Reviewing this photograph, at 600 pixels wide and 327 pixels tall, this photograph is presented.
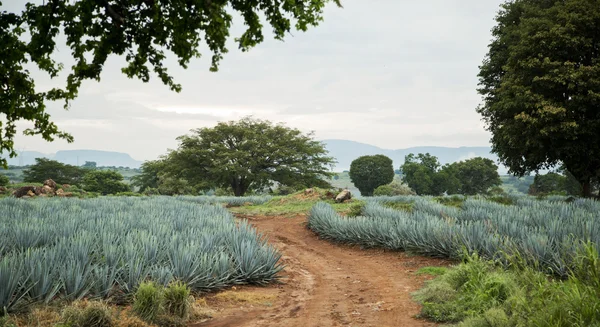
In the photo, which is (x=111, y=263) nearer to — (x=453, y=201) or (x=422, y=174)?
(x=453, y=201)

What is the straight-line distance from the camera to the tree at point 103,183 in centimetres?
5853

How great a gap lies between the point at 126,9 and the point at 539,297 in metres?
7.16

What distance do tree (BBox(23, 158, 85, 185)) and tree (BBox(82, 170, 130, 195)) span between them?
8.23 meters

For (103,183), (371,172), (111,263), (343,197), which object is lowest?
Answer: (103,183)

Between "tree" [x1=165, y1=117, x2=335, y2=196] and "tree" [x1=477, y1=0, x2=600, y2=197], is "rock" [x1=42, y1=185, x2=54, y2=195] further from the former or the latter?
"tree" [x1=477, y1=0, x2=600, y2=197]

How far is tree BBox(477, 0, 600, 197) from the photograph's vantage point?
63.6ft

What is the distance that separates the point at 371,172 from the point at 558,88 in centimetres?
5359

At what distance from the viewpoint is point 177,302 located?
17.2ft

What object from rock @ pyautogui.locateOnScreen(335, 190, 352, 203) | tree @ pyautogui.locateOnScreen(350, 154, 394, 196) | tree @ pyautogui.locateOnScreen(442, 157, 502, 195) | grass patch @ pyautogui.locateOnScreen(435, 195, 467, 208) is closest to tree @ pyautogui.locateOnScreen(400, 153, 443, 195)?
tree @ pyautogui.locateOnScreen(350, 154, 394, 196)

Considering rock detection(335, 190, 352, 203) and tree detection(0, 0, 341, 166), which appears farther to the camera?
rock detection(335, 190, 352, 203)

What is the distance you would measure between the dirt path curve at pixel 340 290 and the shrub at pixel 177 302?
354mm

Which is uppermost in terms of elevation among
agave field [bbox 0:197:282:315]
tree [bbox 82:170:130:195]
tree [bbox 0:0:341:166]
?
tree [bbox 0:0:341:166]

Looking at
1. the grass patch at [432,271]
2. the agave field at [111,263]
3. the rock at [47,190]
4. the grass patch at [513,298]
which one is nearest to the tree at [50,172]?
the rock at [47,190]

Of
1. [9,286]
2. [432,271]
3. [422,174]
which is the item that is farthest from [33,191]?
[422,174]
